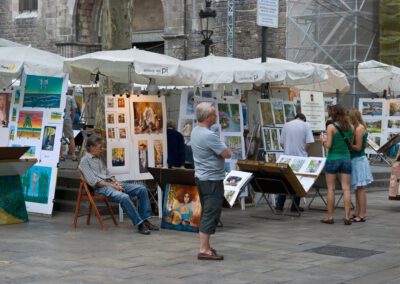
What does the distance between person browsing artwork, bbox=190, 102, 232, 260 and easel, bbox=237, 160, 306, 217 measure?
3.07 meters

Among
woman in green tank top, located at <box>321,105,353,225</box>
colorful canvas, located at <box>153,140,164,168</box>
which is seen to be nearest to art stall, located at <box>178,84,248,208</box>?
colorful canvas, located at <box>153,140,164,168</box>

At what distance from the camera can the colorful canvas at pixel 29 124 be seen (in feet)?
39.6

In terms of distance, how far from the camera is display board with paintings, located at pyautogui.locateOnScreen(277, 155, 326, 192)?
39.9 feet

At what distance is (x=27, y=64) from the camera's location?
11734 mm

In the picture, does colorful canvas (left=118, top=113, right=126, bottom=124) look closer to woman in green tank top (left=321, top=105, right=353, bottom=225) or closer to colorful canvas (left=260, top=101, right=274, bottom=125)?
woman in green tank top (left=321, top=105, right=353, bottom=225)

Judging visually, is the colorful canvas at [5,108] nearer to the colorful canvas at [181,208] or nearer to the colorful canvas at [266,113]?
the colorful canvas at [181,208]

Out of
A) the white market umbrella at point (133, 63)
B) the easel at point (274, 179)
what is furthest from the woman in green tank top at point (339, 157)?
the white market umbrella at point (133, 63)

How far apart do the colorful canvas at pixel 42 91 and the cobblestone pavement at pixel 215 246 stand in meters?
1.80

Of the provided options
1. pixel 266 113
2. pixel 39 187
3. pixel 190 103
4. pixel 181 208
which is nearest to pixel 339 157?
pixel 181 208

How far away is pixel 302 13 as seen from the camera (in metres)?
26.5

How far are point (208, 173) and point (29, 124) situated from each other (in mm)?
4606

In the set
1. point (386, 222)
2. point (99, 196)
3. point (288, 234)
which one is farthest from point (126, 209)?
point (386, 222)

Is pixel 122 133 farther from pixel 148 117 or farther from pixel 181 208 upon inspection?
pixel 181 208

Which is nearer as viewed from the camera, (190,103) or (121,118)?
(121,118)
